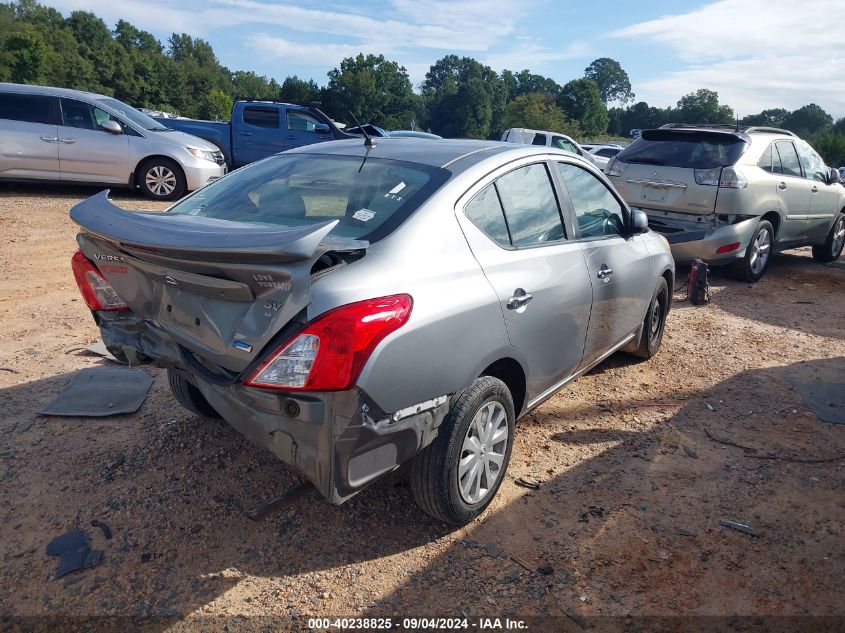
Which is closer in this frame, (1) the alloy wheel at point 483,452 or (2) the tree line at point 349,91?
(1) the alloy wheel at point 483,452

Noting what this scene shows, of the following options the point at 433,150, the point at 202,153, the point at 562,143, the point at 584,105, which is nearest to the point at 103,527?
the point at 433,150

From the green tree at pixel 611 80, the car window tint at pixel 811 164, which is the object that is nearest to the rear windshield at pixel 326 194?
the car window tint at pixel 811 164

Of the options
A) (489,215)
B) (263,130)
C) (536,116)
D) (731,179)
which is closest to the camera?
(489,215)

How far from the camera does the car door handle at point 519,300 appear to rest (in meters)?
2.99

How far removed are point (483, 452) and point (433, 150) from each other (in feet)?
5.15

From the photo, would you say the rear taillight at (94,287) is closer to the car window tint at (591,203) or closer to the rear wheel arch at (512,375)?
the rear wheel arch at (512,375)

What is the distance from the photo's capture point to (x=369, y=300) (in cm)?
235

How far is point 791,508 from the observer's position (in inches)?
129

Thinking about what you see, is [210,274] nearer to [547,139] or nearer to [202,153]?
[202,153]

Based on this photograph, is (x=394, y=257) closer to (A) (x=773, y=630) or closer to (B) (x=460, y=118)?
(A) (x=773, y=630)

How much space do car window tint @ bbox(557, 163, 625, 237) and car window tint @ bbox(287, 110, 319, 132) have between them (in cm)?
1137

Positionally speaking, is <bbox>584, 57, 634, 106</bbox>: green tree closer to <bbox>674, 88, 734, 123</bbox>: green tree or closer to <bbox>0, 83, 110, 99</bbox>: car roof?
<bbox>674, 88, 734, 123</bbox>: green tree

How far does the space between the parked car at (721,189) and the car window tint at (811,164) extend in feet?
0.26

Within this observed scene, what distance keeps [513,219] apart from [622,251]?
1.28 meters
